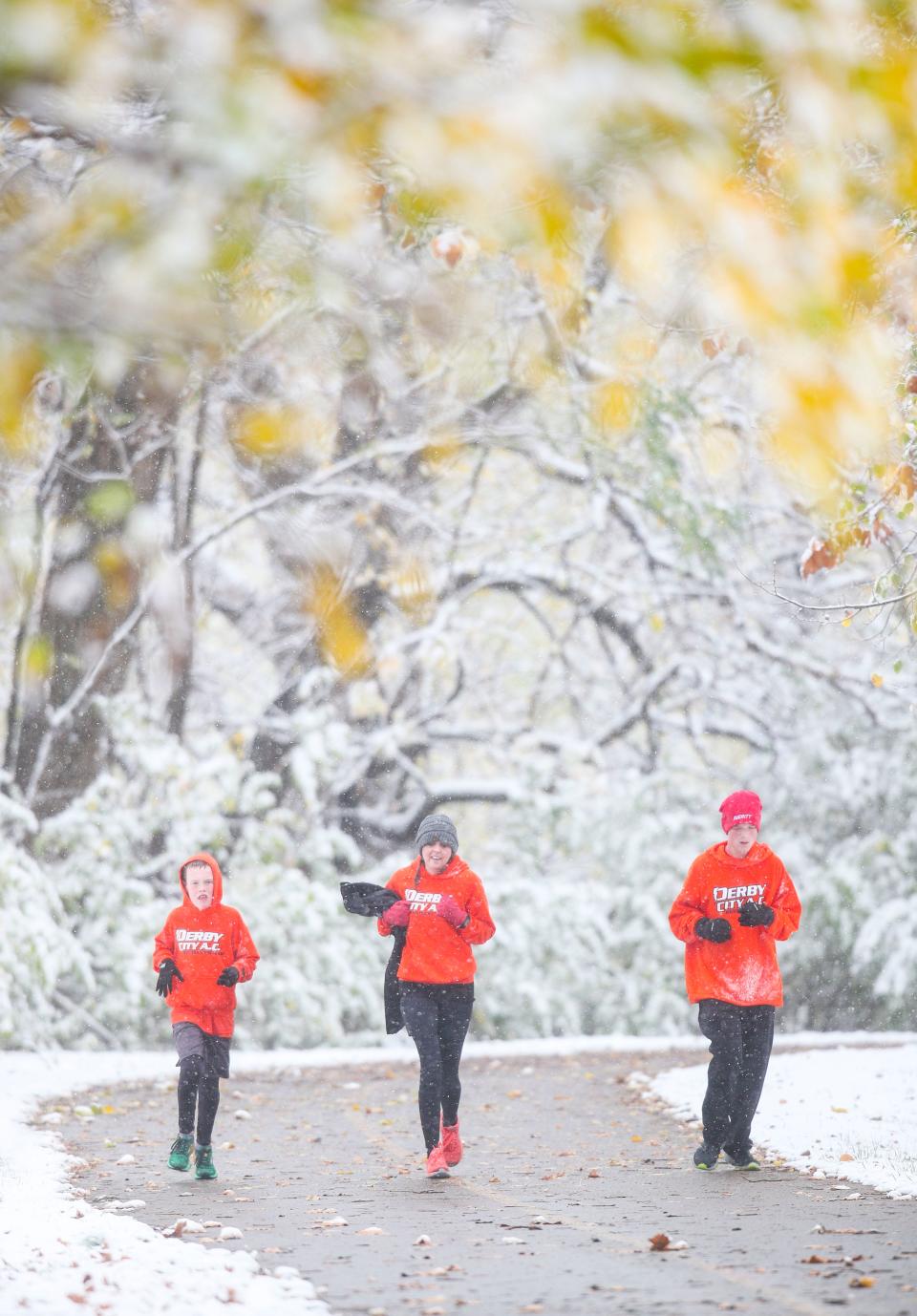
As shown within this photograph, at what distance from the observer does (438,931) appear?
8.74 meters

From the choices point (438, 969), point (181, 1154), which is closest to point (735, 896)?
point (438, 969)

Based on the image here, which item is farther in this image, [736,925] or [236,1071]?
[236,1071]

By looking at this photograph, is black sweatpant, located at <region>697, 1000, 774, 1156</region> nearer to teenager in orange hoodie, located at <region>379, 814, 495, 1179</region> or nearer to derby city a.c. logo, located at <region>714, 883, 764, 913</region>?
derby city a.c. logo, located at <region>714, 883, 764, 913</region>

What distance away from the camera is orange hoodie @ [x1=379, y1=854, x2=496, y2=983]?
28.6ft

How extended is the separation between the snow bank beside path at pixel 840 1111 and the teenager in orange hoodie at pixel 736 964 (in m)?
0.44

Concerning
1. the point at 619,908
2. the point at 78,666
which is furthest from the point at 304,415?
the point at 619,908

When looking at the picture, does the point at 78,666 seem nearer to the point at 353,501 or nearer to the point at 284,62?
the point at 353,501

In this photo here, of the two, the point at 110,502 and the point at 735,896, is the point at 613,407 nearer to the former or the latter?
the point at 110,502

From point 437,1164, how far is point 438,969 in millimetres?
950

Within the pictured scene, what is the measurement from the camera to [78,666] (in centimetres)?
1952

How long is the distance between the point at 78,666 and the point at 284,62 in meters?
16.9

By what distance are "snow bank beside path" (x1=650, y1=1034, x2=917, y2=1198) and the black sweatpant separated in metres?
0.37

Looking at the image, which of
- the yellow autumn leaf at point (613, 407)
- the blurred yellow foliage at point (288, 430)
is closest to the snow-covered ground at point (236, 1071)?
the blurred yellow foliage at point (288, 430)

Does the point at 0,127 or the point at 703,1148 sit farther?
the point at 703,1148
